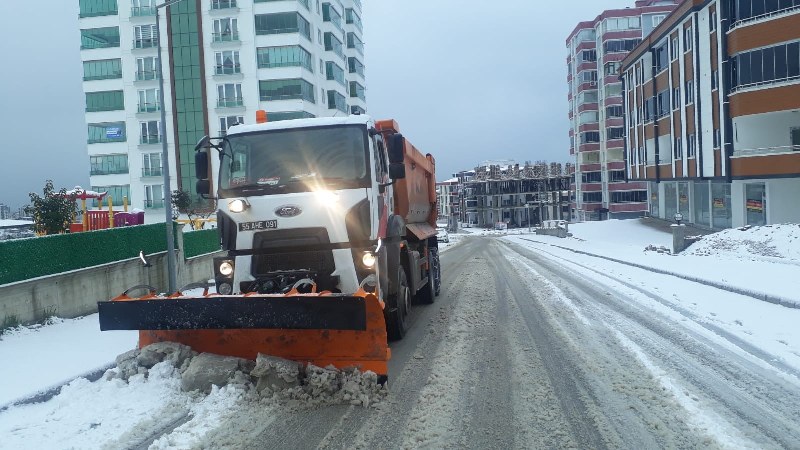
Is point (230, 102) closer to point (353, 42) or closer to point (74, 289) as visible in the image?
point (353, 42)

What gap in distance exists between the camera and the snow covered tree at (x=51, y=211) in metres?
20.2

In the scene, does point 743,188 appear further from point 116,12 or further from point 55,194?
point 116,12

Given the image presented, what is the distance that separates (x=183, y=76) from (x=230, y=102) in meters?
4.62

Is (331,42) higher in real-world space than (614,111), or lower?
higher

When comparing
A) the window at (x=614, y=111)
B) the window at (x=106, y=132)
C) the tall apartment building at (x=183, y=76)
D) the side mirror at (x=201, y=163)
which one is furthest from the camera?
the window at (x=614, y=111)

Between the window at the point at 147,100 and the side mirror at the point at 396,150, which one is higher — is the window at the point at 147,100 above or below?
above

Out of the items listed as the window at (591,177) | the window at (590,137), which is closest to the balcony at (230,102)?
the window at (591,177)

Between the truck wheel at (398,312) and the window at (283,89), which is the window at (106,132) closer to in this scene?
the window at (283,89)

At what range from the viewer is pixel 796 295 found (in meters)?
11.1

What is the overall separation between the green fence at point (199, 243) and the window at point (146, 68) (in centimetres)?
3470

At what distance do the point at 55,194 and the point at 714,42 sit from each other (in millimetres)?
30888

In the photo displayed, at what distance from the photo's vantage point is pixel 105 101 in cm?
4878

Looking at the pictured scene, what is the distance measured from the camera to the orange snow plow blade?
615 cm

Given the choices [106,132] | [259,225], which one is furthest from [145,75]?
[259,225]
